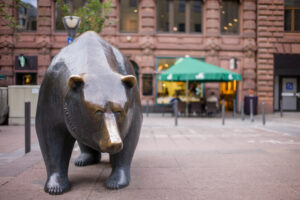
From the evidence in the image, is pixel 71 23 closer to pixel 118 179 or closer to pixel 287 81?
pixel 118 179

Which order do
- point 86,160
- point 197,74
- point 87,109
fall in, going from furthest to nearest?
point 197,74
point 86,160
point 87,109

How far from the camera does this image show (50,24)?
17.0 m

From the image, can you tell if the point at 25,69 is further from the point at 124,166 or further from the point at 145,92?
the point at 124,166

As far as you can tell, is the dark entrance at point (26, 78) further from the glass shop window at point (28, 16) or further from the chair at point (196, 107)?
the chair at point (196, 107)

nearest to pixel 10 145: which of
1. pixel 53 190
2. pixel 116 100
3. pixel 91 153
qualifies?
pixel 91 153

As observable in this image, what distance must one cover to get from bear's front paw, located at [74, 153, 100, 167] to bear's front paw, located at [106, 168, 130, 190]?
4.04 feet

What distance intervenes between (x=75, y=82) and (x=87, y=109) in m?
0.29

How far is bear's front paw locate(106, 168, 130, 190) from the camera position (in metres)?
3.20

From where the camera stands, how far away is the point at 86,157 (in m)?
4.41

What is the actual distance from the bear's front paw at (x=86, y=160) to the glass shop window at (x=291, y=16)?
17.6 metres

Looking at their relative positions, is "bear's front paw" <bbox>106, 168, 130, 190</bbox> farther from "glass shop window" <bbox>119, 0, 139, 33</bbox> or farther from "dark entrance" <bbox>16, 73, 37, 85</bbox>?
"dark entrance" <bbox>16, 73, 37, 85</bbox>

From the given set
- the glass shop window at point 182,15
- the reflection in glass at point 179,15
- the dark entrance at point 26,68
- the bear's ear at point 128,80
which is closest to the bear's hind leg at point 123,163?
the bear's ear at point 128,80

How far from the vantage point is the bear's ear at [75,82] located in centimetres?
250

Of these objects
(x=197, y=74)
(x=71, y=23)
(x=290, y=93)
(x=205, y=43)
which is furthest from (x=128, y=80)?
(x=290, y=93)
